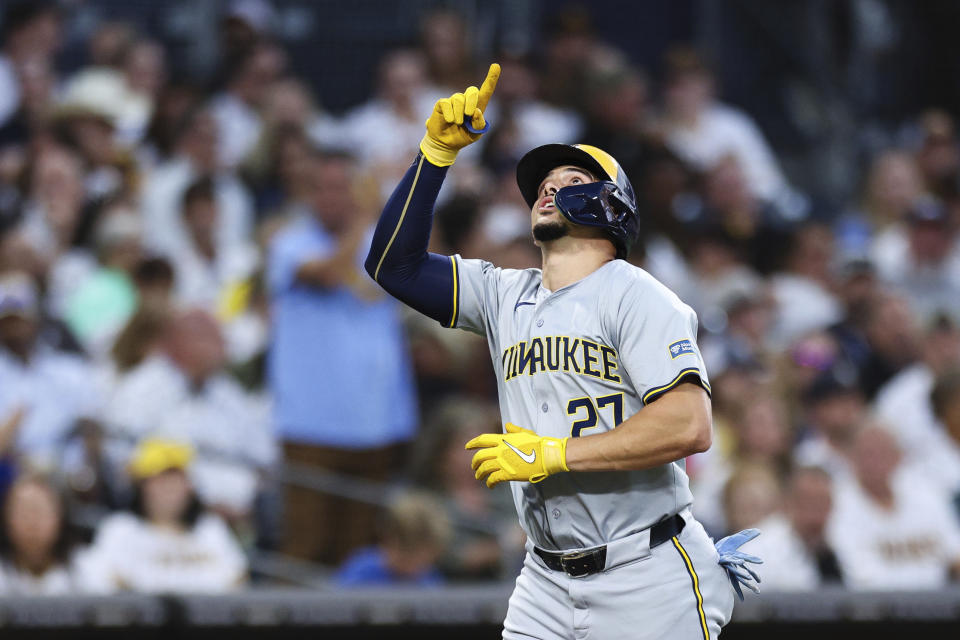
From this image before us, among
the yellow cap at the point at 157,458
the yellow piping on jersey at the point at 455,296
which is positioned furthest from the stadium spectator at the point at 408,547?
the yellow piping on jersey at the point at 455,296

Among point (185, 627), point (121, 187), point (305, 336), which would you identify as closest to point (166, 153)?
point (121, 187)

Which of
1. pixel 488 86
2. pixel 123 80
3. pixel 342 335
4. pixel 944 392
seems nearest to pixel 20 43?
pixel 123 80

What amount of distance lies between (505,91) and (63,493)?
423 centimetres

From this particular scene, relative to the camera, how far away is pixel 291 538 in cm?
630

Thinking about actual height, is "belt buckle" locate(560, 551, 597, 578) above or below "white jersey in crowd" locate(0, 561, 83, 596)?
below

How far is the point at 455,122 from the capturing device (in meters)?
3.26

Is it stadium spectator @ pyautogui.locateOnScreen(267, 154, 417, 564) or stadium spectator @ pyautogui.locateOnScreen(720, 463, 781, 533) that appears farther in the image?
stadium spectator @ pyautogui.locateOnScreen(267, 154, 417, 564)

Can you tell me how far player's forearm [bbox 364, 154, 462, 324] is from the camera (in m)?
3.36

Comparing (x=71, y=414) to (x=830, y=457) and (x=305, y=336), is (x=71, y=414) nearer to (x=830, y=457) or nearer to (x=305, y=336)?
(x=305, y=336)

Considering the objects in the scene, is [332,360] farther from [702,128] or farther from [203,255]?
[702,128]

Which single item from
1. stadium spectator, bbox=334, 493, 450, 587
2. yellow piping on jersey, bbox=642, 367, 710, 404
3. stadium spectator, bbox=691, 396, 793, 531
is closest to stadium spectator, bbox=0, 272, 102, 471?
stadium spectator, bbox=334, 493, 450, 587

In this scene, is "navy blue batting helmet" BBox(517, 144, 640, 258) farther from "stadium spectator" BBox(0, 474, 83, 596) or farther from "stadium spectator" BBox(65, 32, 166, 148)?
"stadium spectator" BBox(65, 32, 166, 148)

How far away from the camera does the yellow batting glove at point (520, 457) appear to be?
295cm

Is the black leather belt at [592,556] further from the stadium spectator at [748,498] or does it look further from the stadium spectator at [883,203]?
the stadium spectator at [883,203]
